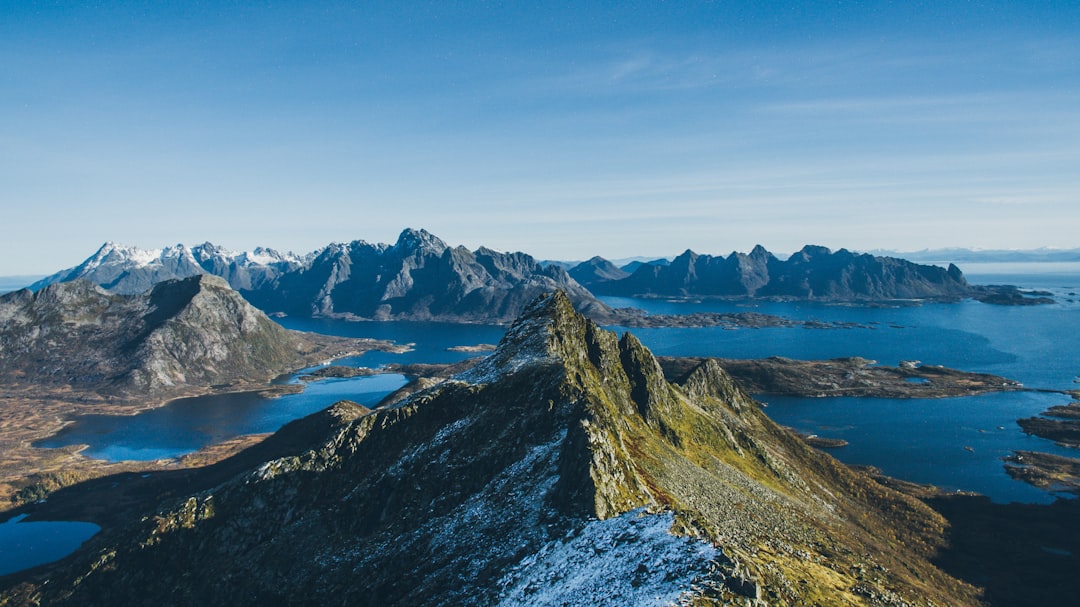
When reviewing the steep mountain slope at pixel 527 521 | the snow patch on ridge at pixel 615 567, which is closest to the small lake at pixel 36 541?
the steep mountain slope at pixel 527 521

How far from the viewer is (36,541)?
131 metres

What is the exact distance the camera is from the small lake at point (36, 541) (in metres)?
121

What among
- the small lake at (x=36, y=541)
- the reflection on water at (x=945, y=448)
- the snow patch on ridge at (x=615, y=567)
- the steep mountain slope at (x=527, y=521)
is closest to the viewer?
the snow patch on ridge at (x=615, y=567)

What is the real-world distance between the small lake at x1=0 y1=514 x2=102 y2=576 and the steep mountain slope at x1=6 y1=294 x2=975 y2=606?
115ft

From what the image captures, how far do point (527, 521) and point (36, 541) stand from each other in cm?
13669

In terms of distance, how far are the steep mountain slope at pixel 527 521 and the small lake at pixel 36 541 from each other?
115 feet

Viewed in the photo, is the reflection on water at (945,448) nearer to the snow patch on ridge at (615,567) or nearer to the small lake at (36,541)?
the snow patch on ridge at (615,567)

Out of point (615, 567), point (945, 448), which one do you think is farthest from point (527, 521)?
point (945, 448)

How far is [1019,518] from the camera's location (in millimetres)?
118125

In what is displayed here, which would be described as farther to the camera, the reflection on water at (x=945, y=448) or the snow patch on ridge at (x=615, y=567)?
the reflection on water at (x=945, y=448)

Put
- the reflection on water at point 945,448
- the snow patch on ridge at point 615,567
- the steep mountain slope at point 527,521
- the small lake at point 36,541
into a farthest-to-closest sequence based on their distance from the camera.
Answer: the reflection on water at point 945,448 < the small lake at point 36,541 < the steep mountain slope at point 527,521 < the snow patch on ridge at point 615,567

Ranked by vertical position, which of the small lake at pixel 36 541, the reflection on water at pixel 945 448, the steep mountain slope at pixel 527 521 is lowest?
A: the small lake at pixel 36 541

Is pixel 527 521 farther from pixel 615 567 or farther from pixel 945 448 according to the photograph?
pixel 945 448

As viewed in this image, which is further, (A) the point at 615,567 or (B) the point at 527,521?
(B) the point at 527,521
